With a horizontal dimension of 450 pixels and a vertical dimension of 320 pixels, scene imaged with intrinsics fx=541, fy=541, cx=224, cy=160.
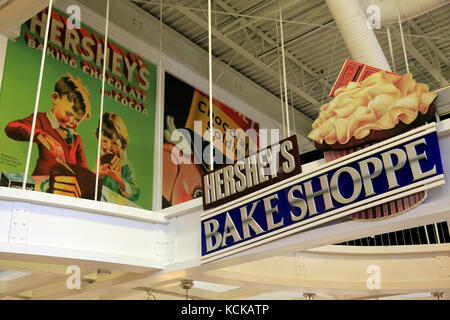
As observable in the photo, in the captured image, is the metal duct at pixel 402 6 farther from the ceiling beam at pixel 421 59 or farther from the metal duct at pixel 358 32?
the ceiling beam at pixel 421 59

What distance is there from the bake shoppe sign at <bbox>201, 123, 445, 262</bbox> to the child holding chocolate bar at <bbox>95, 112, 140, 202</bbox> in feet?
18.6

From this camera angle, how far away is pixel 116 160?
38.5ft

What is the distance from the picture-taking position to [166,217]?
22.5ft

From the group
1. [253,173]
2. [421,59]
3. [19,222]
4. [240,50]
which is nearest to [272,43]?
[240,50]

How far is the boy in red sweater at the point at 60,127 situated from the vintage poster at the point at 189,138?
250 cm

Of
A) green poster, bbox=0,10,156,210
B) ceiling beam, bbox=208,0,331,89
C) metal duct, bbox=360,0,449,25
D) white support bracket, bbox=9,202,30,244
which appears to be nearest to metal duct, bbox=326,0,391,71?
metal duct, bbox=360,0,449,25

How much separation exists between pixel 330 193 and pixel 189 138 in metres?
9.18

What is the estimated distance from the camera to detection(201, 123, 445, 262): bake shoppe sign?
173 inches

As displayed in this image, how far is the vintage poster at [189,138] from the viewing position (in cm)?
1308

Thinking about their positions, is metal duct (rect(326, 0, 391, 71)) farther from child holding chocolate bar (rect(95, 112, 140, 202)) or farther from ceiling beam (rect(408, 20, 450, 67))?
ceiling beam (rect(408, 20, 450, 67))

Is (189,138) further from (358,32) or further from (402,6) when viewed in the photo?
(402,6)
